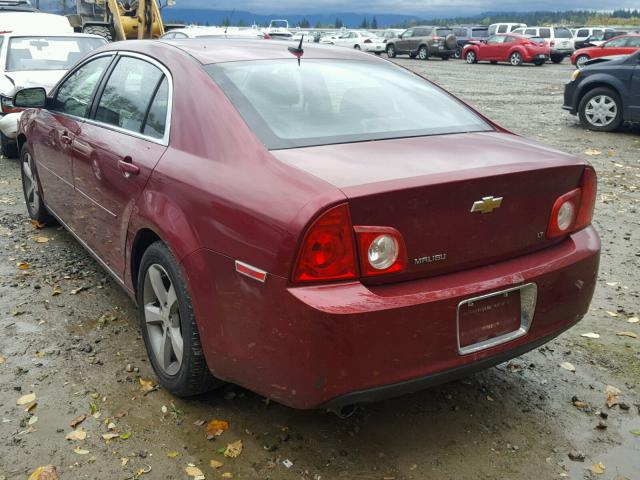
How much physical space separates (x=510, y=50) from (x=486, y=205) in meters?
→ 30.7

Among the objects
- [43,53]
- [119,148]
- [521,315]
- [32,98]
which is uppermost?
[43,53]

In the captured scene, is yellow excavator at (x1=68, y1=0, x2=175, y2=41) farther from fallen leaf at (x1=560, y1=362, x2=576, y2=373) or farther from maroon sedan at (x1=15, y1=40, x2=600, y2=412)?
fallen leaf at (x1=560, y1=362, x2=576, y2=373)

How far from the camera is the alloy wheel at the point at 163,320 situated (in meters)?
3.15

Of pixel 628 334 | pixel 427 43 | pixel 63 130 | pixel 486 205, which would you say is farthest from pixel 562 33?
pixel 486 205

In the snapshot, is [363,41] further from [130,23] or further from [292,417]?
[292,417]

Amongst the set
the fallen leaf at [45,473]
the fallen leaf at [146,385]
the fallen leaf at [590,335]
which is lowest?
the fallen leaf at [590,335]

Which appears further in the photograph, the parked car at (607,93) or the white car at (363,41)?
the white car at (363,41)

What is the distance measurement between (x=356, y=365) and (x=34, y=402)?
5.80 ft

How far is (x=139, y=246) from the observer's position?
3.41 meters

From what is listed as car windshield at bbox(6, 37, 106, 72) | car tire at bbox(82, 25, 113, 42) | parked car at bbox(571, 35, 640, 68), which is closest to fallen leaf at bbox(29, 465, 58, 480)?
car windshield at bbox(6, 37, 106, 72)

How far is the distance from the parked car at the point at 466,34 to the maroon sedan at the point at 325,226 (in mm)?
35925

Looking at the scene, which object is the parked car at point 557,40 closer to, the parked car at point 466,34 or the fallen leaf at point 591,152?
the parked car at point 466,34

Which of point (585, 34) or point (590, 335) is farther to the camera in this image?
point (585, 34)

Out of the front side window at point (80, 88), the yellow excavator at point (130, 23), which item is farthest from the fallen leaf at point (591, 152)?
the yellow excavator at point (130, 23)
